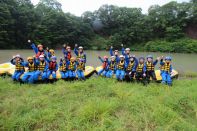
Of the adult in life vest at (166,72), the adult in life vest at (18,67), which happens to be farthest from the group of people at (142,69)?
the adult in life vest at (18,67)

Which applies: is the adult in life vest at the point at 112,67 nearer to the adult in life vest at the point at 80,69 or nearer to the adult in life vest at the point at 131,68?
the adult in life vest at the point at 131,68

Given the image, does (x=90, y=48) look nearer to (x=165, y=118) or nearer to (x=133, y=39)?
(x=133, y=39)

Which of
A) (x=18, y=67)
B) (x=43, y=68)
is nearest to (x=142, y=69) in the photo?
(x=43, y=68)

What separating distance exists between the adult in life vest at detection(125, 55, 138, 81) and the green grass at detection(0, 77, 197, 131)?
1.14m

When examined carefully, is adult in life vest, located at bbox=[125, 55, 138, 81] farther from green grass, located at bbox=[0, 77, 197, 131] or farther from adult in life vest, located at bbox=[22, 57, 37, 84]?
adult in life vest, located at bbox=[22, 57, 37, 84]

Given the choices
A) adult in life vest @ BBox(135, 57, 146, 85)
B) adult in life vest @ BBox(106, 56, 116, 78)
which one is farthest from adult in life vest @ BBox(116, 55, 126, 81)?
adult in life vest @ BBox(135, 57, 146, 85)

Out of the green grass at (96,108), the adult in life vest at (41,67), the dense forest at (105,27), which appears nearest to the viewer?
the green grass at (96,108)

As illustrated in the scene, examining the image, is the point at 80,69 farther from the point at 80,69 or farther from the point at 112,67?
the point at 112,67

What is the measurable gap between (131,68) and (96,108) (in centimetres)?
364

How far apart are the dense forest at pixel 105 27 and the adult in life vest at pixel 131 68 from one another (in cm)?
2022

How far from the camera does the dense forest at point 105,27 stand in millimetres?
28141

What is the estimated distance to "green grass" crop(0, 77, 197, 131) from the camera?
4.73 metres

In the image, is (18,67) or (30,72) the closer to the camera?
(30,72)

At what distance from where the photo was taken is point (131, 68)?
8469 mm
